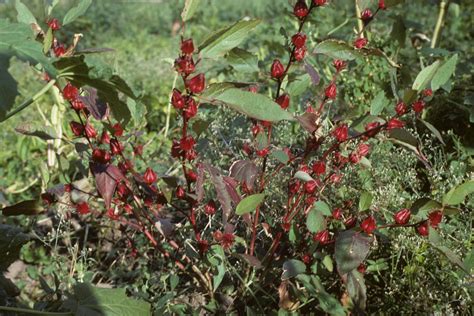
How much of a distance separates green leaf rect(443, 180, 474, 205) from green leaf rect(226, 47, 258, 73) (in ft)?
1.79

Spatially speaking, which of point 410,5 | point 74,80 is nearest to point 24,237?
point 74,80

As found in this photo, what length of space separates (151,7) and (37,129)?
25.9ft

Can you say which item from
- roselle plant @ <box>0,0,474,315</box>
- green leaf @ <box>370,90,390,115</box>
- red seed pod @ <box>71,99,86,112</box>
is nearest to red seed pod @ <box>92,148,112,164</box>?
roselle plant @ <box>0,0,474,315</box>

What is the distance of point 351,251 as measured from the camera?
4.11 ft

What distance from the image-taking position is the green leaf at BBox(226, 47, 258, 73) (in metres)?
1.43

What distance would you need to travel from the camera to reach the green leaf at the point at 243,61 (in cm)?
143

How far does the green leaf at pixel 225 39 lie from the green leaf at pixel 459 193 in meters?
0.53

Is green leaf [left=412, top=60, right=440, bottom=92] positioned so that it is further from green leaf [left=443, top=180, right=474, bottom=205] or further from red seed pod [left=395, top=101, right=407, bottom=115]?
green leaf [left=443, top=180, right=474, bottom=205]

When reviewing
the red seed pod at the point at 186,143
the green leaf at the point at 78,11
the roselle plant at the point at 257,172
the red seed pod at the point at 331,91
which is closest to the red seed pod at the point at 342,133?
the roselle plant at the point at 257,172

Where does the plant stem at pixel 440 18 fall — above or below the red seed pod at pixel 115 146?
below

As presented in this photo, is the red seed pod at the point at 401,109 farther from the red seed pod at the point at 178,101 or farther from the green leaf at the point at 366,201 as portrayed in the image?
the red seed pod at the point at 178,101

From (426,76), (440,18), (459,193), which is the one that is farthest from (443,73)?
(440,18)

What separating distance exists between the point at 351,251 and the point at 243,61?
0.53 meters

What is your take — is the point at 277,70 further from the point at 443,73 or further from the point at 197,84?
the point at 443,73
